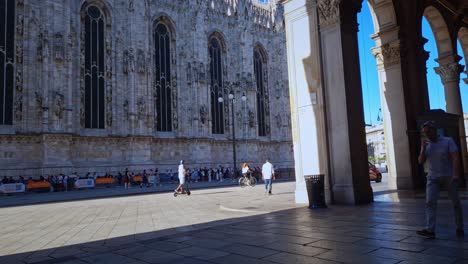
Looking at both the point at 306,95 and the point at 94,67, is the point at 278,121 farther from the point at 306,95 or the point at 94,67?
→ the point at 306,95

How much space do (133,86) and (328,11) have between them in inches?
959

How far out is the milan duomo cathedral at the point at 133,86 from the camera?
26984mm

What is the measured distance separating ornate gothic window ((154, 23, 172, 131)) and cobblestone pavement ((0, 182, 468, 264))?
25.6 metres

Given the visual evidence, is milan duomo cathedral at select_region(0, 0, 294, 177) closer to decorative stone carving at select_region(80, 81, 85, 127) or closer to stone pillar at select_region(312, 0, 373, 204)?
decorative stone carving at select_region(80, 81, 85, 127)

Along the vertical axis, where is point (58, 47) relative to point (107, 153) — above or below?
above

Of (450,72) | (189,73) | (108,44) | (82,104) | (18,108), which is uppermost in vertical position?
(108,44)

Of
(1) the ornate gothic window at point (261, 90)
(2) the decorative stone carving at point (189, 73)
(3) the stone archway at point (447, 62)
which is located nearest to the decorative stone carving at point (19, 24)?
(2) the decorative stone carving at point (189, 73)

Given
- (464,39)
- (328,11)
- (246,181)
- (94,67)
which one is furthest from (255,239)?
(94,67)

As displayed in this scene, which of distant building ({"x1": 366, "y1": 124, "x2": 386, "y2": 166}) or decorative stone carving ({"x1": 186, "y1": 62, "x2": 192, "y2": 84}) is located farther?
distant building ({"x1": 366, "y1": 124, "x2": 386, "y2": 166})

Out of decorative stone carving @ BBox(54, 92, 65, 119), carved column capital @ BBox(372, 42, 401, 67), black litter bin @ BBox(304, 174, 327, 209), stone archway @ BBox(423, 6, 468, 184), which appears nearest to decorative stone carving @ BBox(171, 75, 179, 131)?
decorative stone carving @ BBox(54, 92, 65, 119)

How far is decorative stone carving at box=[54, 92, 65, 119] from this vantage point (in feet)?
89.3

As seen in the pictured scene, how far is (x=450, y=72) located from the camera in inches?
706

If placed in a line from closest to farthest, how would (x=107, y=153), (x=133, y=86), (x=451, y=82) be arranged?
(x=451, y=82), (x=107, y=153), (x=133, y=86)

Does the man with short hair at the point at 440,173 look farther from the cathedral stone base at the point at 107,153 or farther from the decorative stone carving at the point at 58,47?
the decorative stone carving at the point at 58,47
